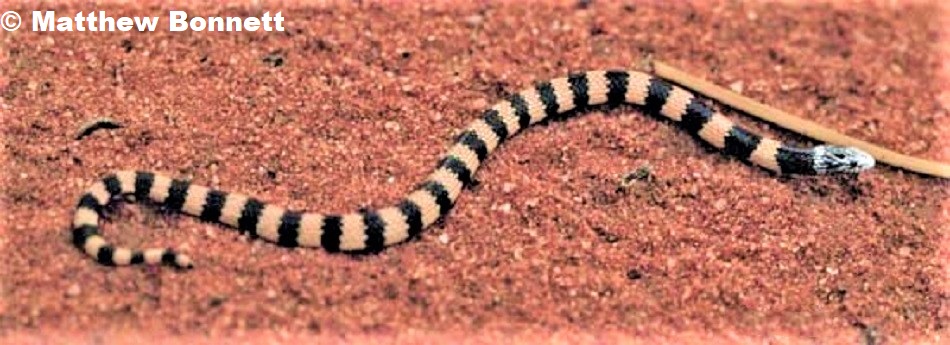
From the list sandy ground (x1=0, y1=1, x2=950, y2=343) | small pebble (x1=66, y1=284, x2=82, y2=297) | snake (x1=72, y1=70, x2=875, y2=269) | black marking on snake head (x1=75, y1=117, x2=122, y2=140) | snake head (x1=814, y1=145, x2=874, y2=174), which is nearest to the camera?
small pebble (x1=66, y1=284, x2=82, y2=297)

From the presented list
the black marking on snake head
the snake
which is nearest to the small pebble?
the snake

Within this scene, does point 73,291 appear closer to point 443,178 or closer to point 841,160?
point 443,178

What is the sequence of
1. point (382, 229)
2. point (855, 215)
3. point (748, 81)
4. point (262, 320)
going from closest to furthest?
point (262, 320) → point (382, 229) → point (855, 215) → point (748, 81)

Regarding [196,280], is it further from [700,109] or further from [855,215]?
[855,215]

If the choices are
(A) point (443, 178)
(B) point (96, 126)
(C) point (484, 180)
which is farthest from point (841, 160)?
(B) point (96, 126)

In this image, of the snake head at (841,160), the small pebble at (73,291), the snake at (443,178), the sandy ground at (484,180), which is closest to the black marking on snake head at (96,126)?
the sandy ground at (484,180)

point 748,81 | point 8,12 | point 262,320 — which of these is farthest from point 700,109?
point 8,12

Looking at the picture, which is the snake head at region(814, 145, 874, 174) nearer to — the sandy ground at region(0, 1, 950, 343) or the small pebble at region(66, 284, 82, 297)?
the sandy ground at region(0, 1, 950, 343)
